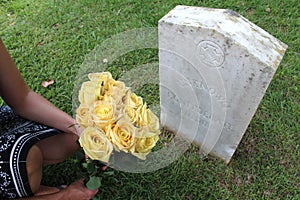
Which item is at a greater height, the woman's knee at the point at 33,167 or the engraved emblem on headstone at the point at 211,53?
the engraved emblem on headstone at the point at 211,53

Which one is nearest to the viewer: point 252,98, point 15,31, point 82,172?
point 252,98

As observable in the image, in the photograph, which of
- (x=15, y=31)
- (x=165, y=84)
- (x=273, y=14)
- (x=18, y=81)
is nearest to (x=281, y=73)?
(x=273, y=14)

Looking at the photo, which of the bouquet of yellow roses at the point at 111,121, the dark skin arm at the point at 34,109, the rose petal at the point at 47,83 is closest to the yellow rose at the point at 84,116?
the bouquet of yellow roses at the point at 111,121

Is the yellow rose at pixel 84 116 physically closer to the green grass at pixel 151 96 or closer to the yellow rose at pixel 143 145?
the yellow rose at pixel 143 145

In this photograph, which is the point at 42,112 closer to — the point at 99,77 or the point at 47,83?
the point at 99,77

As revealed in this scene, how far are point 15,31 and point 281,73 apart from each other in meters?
2.30

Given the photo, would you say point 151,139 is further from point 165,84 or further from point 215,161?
point 215,161

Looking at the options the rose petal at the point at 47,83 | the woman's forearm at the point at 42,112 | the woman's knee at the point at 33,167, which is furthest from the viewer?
the rose petal at the point at 47,83

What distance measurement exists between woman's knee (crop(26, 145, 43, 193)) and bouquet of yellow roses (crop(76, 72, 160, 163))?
2.12 ft

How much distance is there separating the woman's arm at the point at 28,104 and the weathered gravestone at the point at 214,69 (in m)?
0.61

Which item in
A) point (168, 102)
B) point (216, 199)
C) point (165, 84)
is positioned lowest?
point (216, 199)

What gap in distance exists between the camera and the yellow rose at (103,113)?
951 mm

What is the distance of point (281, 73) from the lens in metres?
2.48

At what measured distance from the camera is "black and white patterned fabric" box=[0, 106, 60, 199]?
4.72 ft
